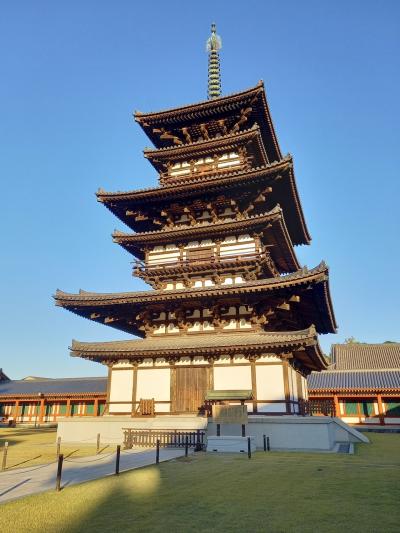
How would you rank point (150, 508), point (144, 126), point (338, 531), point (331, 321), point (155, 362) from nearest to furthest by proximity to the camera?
point (338, 531) < point (150, 508) < point (155, 362) < point (331, 321) < point (144, 126)

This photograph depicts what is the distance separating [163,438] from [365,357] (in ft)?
121

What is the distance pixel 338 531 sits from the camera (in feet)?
22.4

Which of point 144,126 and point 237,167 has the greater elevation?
point 144,126

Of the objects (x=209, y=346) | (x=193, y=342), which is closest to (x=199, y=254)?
(x=193, y=342)

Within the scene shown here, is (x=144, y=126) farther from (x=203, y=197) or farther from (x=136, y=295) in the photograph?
(x=136, y=295)

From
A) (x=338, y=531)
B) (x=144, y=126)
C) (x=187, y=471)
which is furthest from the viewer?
A: (x=144, y=126)

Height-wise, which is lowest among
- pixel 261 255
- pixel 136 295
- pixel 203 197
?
pixel 136 295

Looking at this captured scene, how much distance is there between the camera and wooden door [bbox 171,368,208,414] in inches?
867

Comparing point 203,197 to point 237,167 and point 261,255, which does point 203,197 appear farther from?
point 261,255

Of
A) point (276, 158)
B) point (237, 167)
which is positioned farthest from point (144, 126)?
point (276, 158)

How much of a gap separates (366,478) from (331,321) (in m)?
14.9

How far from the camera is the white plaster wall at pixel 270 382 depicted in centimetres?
2067

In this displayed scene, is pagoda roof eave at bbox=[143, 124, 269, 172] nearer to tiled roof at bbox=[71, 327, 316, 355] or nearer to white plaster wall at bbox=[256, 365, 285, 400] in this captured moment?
tiled roof at bbox=[71, 327, 316, 355]

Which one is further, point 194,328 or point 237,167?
point 237,167
